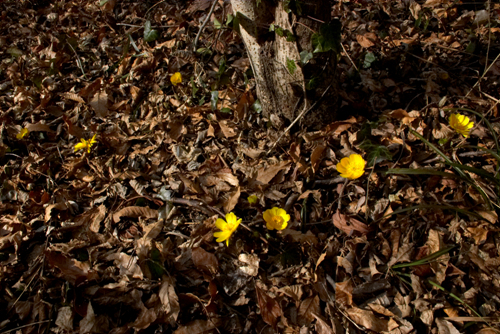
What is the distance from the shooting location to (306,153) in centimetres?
199

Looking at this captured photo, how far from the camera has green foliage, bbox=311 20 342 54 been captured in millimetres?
1561

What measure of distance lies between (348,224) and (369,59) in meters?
1.26

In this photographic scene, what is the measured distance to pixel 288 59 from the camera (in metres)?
1.70

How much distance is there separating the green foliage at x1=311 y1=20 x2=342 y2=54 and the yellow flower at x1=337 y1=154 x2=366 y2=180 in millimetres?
582

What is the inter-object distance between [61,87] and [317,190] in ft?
7.82

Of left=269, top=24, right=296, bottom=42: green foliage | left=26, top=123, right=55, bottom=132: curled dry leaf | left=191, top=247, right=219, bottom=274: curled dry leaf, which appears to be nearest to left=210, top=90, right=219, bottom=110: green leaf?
left=269, top=24, right=296, bottom=42: green foliage

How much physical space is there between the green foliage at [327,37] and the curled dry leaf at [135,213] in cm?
130

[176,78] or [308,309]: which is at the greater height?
[176,78]

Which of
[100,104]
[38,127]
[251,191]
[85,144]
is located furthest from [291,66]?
[38,127]

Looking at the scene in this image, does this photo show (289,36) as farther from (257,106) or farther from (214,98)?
(214,98)

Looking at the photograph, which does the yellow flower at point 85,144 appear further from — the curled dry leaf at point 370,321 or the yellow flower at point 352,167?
the curled dry leaf at point 370,321

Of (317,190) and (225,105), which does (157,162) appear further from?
(317,190)

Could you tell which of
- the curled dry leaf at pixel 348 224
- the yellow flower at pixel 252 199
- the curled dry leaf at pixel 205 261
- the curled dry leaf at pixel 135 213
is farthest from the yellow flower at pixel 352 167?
the curled dry leaf at pixel 135 213

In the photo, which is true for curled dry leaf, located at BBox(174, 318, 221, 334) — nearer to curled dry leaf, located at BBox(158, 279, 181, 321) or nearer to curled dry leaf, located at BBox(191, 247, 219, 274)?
curled dry leaf, located at BBox(158, 279, 181, 321)
